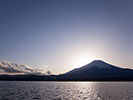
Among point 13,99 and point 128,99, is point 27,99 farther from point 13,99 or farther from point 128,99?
point 128,99

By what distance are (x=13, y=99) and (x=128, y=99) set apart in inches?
1637

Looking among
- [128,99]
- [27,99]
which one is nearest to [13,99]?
[27,99]

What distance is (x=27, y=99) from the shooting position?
61.9 meters

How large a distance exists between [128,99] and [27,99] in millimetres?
36811

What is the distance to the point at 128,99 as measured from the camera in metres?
65.1

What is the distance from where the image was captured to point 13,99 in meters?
61.3

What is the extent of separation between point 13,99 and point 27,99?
4.78 meters
